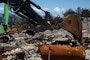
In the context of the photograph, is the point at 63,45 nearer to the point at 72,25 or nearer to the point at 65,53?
the point at 65,53

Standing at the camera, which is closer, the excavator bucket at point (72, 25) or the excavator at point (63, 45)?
the excavator at point (63, 45)

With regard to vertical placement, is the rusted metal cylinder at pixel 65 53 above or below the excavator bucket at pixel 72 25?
below

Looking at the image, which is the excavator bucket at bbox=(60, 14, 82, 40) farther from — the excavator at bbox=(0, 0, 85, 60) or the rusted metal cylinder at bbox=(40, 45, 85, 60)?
the rusted metal cylinder at bbox=(40, 45, 85, 60)

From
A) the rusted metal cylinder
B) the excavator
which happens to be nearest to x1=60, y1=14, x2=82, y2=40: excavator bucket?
the excavator

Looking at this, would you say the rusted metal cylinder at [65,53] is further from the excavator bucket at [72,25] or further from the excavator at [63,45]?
the excavator bucket at [72,25]

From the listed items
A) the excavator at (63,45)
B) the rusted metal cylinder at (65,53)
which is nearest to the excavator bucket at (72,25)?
the excavator at (63,45)

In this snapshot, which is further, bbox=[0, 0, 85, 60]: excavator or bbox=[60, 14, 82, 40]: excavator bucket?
bbox=[60, 14, 82, 40]: excavator bucket

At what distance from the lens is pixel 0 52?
13.0m

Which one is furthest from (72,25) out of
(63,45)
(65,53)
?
(65,53)

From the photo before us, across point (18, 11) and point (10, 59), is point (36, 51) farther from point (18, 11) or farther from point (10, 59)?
point (18, 11)

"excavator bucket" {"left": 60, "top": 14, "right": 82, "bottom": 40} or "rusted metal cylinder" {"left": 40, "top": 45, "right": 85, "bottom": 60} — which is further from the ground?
"excavator bucket" {"left": 60, "top": 14, "right": 82, "bottom": 40}

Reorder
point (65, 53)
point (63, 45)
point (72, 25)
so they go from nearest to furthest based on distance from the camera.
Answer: point (65, 53) < point (63, 45) < point (72, 25)

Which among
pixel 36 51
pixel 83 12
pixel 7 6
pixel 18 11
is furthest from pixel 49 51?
pixel 83 12

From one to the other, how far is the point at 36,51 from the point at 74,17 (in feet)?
10.5
